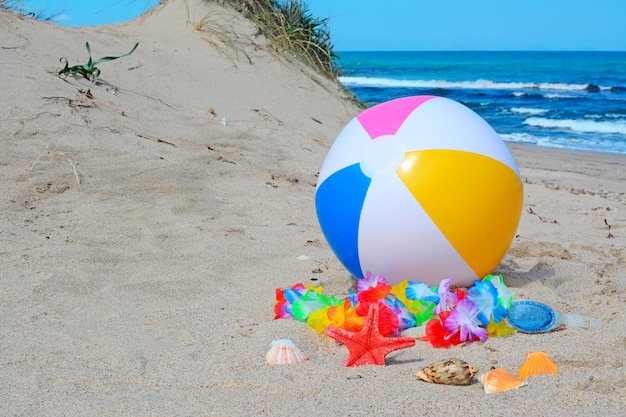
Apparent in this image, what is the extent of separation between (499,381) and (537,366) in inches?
8.9

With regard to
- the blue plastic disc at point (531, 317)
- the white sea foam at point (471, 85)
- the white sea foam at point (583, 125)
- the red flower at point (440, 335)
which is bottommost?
the white sea foam at point (471, 85)

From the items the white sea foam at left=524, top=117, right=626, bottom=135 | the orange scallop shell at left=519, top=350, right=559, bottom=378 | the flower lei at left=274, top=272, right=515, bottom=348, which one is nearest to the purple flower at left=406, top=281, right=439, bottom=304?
the flower lei at left=274, top=272, right=515, bottom=348

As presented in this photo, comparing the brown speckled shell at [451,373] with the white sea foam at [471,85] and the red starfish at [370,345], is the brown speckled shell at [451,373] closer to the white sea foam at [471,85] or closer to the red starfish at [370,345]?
the red starfish at [370,345]

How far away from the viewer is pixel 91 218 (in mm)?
5055

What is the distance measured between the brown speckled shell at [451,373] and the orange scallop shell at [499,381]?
0.05m

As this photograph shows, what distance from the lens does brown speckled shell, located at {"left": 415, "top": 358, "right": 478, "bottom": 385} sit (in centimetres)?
260

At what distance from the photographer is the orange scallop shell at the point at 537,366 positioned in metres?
2.70

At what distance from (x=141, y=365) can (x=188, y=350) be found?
0.24 m

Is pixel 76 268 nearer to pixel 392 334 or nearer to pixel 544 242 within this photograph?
pixel 392 334

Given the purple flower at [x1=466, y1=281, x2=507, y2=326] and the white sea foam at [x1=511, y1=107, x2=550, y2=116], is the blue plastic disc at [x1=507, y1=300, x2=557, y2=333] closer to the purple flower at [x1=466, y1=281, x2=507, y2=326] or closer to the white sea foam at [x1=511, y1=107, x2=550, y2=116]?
the purple flower at [x1=466, y1=281, x2=507, y2=326]

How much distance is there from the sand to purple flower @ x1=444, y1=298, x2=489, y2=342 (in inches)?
2.6

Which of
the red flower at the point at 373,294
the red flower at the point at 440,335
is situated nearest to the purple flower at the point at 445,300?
the red flower at the point at 440,335

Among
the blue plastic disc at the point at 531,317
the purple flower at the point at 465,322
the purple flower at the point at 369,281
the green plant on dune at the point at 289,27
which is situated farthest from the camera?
the green plant on dune at the point at 289,27

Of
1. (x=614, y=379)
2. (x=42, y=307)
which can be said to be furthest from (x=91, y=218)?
(x=614, y=379)
